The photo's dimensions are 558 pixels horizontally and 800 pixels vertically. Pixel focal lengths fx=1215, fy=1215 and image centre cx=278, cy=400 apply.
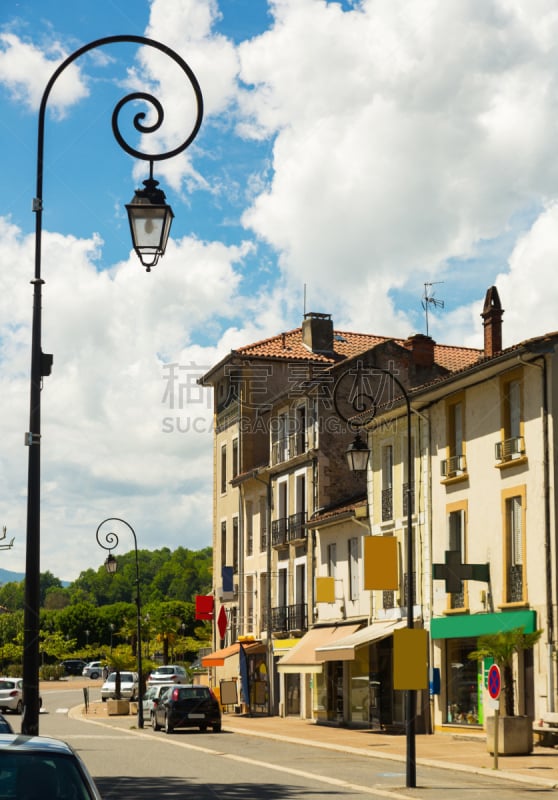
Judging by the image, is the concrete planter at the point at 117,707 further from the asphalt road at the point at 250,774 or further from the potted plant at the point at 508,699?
the potted plant at the point at 508,699

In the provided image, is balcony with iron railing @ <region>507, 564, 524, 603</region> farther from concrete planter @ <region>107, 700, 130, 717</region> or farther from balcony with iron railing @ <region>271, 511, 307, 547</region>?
concrete planter @ <region>107, 700, 130, 717</region>

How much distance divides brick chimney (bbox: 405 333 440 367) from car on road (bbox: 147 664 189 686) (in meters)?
28.1

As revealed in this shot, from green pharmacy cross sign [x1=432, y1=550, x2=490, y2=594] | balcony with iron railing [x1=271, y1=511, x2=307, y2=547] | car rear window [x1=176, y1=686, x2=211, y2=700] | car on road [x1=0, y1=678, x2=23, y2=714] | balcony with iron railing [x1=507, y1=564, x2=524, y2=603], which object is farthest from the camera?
car on road [x1=0, y1=678, x2=23, y2=714]

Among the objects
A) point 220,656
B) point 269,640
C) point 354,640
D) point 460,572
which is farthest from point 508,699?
point 220,656

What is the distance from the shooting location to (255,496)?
50906mm

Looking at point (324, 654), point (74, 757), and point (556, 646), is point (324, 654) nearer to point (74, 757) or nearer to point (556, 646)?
point (556, 646)

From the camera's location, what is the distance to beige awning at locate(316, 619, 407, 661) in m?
34.6

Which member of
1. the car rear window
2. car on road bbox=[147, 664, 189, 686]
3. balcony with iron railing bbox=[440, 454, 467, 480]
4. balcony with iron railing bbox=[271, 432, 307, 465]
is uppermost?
balcony with iron railing bbox=[271, 432, 307, 465]

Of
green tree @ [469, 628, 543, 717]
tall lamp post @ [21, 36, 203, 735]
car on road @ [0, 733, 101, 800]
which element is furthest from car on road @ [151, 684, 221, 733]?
car on road @ [0, 733, 101, 800]

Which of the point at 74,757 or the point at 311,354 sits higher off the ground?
the point at 311,354

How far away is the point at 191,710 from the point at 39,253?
26551 mm

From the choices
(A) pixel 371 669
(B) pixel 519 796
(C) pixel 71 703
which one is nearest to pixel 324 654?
(A) pixel 371 669

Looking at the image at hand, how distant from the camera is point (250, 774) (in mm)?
20938

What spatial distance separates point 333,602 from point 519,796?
950 inches
